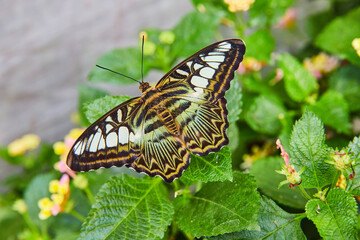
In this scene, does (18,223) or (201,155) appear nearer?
(201,155)

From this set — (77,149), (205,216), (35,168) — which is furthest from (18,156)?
(205,216)

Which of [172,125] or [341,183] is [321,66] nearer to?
[341,183]

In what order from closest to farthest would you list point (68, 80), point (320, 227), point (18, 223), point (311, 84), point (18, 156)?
point (320, 227), point (311, 84), point (18, 223), point (18, 156), point (68, 80)

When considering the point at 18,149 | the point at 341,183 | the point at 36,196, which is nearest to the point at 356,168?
the point at 341,183

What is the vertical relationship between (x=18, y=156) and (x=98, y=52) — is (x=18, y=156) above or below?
below

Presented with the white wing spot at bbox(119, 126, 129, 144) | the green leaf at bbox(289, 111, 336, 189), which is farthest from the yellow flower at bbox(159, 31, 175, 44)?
the green leaf at bbox(289, 111, 336, 189)

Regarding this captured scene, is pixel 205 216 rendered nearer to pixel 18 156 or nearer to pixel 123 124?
pixel 123 124

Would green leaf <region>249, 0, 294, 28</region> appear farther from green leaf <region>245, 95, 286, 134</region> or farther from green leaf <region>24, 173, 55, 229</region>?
green leaf <region>24, 173, 55, 229</region>
